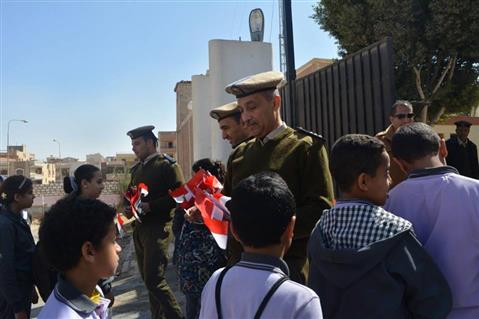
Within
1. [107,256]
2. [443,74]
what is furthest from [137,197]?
[443,74]

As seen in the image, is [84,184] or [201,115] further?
[201,115]

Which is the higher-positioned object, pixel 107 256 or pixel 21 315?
pixel 107 256

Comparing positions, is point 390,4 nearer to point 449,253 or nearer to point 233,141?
point 233,141

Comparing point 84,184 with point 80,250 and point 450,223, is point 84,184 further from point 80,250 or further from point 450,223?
point 450,223

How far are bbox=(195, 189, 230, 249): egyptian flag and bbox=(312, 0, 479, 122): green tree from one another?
790 centimetres

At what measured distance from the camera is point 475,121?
21328mm

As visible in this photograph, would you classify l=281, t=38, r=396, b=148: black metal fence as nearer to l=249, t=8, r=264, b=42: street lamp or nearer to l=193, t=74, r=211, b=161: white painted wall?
l=249, t=8, r=264, b=42: street lamp

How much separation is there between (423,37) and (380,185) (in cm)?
1005

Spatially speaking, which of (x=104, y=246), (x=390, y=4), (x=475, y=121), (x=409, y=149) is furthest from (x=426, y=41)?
(x=475, y=121)

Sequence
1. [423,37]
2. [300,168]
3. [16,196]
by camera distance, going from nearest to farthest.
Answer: [300,168] < [16,196] < [423,37]

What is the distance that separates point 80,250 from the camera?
1.63 m

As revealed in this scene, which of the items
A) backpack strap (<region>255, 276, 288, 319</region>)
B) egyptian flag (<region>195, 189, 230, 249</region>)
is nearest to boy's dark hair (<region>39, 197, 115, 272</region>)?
backpack strap (<region>255, 276, 288, 319</region>)

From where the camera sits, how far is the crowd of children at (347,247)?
1.47 m

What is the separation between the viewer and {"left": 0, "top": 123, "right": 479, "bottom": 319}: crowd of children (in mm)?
1470
